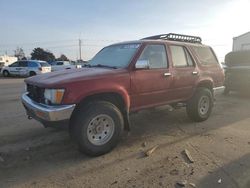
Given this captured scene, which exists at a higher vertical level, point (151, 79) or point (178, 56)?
point (178, 56)

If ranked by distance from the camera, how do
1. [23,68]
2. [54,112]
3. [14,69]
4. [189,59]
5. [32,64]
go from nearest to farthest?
[54,112] → [189,59] → [32,64] → [23,68] → [14,69]

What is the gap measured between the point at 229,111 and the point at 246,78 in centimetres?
307

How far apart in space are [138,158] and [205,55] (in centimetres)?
365

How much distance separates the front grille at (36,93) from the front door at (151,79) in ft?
5.20

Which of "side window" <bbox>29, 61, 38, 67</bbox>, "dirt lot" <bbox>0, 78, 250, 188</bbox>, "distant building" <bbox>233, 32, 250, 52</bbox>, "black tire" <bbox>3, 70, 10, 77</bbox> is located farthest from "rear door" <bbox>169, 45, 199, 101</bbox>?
"distant building" <bbox>233, 32, 250, 52</bbox>

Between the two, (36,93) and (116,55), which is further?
(116,55)

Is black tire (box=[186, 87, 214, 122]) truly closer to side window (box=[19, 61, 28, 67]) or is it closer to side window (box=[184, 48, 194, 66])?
side window (box=[184, 48, 194, 66])

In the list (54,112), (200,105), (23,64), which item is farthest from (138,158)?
(23,64)

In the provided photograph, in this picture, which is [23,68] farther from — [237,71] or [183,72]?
[183,72]

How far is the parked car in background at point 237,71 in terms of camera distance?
10.6 meters

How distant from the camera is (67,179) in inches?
150

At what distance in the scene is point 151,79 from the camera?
5.33 metres

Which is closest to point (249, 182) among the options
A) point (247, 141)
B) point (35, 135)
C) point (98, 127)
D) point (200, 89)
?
point (247, 141)

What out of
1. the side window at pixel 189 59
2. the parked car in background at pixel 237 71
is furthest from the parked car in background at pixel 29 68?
the side window at pixel 189 59
